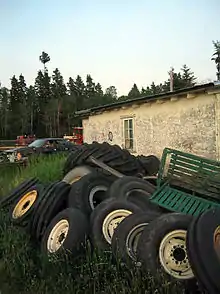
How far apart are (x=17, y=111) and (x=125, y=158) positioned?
239 feet

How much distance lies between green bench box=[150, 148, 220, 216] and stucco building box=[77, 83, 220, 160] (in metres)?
3.82

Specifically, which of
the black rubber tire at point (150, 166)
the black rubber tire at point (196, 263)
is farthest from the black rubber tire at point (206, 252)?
the black rubber tire at point (150, 166)

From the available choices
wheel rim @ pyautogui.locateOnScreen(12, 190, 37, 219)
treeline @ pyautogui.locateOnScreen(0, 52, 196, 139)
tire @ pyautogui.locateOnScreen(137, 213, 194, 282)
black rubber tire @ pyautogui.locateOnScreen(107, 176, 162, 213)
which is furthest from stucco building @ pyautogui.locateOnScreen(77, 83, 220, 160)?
treeline @ pyautogui.locateOnScreen(0, 52, 196, 139)

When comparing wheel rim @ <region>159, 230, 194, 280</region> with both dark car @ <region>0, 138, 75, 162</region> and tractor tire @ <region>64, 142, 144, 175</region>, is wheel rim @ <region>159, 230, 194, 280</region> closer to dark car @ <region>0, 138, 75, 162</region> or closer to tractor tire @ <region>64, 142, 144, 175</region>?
tractor tire @ <region>64, 142, 144, 175</region>

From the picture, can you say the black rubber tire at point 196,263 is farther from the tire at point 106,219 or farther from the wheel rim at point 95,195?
the wheel rim at point 95,195

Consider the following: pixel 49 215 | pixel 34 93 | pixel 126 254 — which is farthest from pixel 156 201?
pixel 34 93

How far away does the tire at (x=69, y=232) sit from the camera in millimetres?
5113

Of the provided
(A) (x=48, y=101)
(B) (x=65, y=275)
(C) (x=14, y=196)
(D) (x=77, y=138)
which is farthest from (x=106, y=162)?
(A) (x=48, y=101)

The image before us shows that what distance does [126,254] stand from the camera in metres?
4.64

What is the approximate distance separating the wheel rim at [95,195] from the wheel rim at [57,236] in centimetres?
135

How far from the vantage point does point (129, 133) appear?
16.2 metres

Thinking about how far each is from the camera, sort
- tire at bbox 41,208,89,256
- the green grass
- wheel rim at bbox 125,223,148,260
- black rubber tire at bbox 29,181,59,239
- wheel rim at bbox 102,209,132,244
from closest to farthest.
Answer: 1. the green grass
2. wheel rim at bbox 125,223,148,260
3. tire at bbox 41,208,89,256
4. wheel rim at bbox 102,209,132,244
5. black rubber tire at bbox 29,181,59,239

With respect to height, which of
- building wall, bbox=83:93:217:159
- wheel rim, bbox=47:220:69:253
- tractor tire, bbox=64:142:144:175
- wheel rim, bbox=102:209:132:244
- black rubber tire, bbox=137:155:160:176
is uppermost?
building wall, bbox=83:93:217:159

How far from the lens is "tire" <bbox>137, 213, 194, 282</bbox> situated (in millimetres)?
4328
